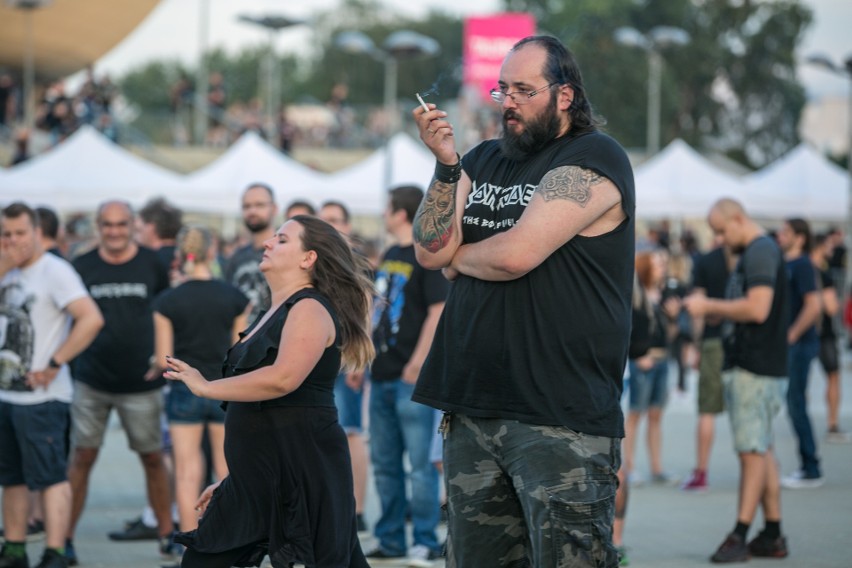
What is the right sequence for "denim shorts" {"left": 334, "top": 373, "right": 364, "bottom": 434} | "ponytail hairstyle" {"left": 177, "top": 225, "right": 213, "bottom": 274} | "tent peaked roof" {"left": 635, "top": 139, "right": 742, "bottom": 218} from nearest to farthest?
"ponytail hairstyle" {"left": 177, "top": 225, "right": 213, "bottom": 274}, "denim shorts" {"left": 334, "top": 373, "right": 364, "bottom": 434}, "tent peaked roof" {"left": 635, "top": 139, "right": 742, "bottom": 218}

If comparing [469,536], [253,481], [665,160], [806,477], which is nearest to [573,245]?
[469,536]

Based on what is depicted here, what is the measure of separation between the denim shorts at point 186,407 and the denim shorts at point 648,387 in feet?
12.5

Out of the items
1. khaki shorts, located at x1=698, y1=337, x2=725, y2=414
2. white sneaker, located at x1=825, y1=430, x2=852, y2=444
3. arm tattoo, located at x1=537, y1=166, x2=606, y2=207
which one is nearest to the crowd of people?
arm tattoo, located at x1=537, y1=166, x2=606, y2=207

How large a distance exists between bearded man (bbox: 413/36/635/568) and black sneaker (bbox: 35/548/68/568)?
3.33 metres

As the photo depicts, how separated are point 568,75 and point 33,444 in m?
4.08

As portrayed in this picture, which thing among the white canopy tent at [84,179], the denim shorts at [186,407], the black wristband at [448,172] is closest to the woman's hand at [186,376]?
the black wristband at [448,172]

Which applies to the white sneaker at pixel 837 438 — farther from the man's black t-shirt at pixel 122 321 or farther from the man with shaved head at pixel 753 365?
the man's black t-shirt at pixel 122 321

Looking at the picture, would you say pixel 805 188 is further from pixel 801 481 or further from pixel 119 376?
pixel 119 376

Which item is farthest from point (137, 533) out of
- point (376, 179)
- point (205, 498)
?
point (376, 179)

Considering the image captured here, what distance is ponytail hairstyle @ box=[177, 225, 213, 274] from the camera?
6996mm

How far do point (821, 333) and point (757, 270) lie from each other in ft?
17.9

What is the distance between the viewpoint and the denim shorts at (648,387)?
9883mm

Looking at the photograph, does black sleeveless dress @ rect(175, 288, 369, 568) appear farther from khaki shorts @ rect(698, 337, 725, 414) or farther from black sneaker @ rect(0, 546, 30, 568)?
khaki shorts @ rect(698, 337, 725, 414)

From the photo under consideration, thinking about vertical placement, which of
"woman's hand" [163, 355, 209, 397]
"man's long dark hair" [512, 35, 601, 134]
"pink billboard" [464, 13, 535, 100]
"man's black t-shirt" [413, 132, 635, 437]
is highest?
"pink billboard" [464, 13, 535, 100]
